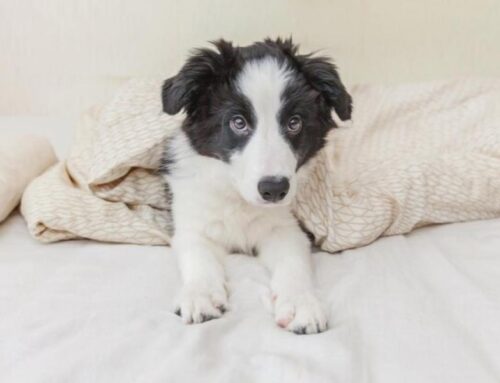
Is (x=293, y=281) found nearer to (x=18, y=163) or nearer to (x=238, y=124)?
(x=238, y=124)

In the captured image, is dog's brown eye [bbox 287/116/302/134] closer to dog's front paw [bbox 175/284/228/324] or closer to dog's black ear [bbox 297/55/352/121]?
dog's black ear [bbox 297/55/352/121]

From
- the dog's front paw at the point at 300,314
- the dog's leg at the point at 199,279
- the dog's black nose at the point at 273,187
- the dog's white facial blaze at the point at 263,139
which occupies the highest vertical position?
the dog's white facial blaze at the point at 263,139

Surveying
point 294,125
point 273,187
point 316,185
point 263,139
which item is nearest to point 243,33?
point 316,185

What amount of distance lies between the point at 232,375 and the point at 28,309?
699mm

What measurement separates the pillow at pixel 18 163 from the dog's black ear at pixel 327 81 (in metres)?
1.31

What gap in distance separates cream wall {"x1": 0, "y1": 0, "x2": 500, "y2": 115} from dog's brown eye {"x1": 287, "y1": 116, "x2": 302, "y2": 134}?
159cm

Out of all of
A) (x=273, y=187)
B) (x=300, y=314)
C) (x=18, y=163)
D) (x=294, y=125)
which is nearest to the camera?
(x=300, y=314)

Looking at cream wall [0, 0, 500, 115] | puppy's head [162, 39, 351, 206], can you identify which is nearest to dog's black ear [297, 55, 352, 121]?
puppy's head [162, 39, 351, 206]

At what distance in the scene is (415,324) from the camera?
175 cm

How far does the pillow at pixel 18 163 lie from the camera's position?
8.34 feet

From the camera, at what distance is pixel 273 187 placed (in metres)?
1.96

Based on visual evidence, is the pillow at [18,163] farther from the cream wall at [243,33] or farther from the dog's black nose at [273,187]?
the dog's black nose at [273,187]

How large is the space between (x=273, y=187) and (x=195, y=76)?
519 mm

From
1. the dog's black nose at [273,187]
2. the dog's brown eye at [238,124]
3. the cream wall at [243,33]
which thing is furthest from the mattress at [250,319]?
the cream wall at [243,33]
